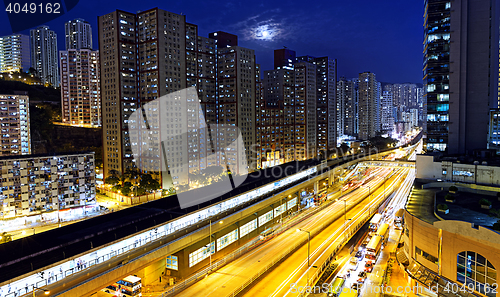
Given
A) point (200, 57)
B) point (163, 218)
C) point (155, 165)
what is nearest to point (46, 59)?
point (200, 57)

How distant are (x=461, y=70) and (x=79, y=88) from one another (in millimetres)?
92293

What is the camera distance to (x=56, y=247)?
18.0 m

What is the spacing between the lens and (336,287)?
21.3 m

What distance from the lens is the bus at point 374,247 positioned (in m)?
25.1

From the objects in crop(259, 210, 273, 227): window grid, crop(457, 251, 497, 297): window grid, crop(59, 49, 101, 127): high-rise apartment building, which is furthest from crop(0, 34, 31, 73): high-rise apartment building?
crop(457, 251, 497, 297): window grid

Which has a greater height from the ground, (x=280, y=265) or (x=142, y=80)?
(x=142, y=80)

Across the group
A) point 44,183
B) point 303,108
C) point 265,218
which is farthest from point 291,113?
point 44,183

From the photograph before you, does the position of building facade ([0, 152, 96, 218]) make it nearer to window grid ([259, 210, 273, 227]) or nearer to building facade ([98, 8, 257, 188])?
building facade ([98, 8, 257, 188])

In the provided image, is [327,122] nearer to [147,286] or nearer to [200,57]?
[200,57]

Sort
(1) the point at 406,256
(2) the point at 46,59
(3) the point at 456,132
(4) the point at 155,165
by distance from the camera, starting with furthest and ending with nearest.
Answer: (2) the point at 46,59, (4) the point at 155,165, (3) the point at 456,132, (1) the point at 406,256

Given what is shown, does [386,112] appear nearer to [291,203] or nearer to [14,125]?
[291,203]

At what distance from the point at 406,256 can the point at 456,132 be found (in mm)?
30357

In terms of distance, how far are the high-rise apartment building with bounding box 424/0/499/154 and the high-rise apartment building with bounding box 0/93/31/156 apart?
68535mm

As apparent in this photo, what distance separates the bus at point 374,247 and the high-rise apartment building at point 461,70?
26.6 m
